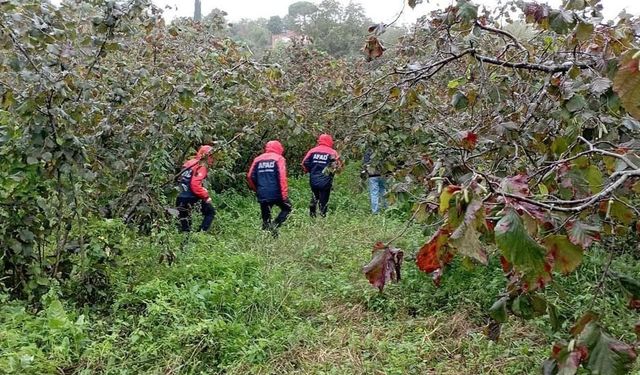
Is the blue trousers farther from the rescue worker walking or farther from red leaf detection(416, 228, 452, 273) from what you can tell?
red leaf detection(416, 228, 452, 273)

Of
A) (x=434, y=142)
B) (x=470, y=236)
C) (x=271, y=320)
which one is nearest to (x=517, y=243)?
(x=470, y=236)

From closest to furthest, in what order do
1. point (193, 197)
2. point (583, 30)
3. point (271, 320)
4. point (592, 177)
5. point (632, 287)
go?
point (632, 287) → point (592, 177) → point (583, 30) → point (271, 320) → point (193, 197)

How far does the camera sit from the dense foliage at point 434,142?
1.54 metres

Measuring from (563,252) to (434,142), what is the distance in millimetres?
3348

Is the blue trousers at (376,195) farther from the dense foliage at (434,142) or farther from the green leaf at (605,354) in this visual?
the green leaf at (605,354)

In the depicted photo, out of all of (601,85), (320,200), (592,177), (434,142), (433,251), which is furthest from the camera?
(320,200)

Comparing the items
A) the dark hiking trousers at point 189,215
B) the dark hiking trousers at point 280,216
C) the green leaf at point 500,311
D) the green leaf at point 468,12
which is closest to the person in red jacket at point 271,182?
the dark hiking trousers at point 280,216

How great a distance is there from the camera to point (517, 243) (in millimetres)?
1325

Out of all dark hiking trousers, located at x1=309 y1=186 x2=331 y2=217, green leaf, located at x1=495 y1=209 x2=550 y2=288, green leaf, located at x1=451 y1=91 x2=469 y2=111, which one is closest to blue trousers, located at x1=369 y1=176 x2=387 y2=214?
dark hiking trousers, located at x1=309 y1=186 x2=331 y2=217

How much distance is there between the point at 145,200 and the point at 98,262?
2.51 feet

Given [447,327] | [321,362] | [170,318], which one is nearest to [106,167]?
[170,318]

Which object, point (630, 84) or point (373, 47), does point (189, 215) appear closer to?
point (373, 47)

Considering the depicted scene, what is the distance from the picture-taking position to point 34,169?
4141mm

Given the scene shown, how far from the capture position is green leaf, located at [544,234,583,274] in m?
1.60
